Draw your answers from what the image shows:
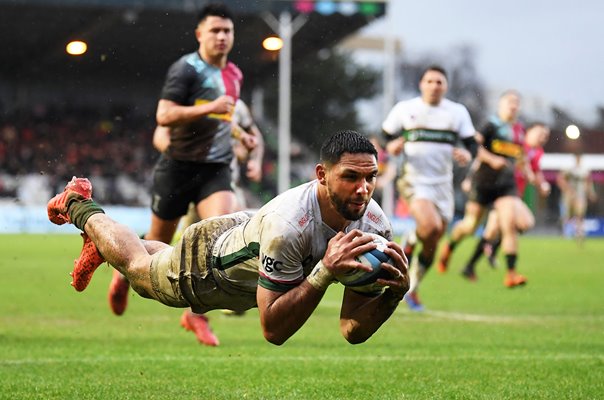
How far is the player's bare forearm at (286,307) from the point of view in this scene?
5.32m

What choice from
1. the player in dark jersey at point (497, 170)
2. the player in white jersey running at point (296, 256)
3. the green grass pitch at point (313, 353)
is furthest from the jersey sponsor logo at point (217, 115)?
the player in dark jersey at point (497, 170)

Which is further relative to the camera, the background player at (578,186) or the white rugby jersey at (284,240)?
the background player at (578,186)

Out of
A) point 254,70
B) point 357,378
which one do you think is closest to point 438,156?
point 357,378

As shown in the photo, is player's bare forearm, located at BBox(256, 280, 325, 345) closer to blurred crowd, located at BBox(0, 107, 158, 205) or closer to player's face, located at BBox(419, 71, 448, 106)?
player's face, located at BBox(419, 71, 448, 106)

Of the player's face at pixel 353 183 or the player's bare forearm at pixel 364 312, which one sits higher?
the player's face at pixel 353 183

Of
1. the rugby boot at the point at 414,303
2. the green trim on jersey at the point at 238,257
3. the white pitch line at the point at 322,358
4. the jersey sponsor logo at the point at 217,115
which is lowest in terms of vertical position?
the rugby boot at the point at 414,303

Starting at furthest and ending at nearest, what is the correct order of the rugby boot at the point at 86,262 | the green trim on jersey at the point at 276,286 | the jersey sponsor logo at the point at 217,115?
the jersey sponsor logo at the point at 217,115
the rugby boot at the point at 86,262
the green trim on jersey at the point at 276,286

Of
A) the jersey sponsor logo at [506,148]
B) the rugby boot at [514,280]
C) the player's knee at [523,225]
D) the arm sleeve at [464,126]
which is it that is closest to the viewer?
the arm sleeve at [464,126]

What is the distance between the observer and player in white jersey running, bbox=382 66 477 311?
1222 centimetres

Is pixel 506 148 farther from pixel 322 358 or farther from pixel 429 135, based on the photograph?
pixel 322 358

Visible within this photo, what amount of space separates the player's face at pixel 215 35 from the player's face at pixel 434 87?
11.7 feet

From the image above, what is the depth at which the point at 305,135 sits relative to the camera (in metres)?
49.2

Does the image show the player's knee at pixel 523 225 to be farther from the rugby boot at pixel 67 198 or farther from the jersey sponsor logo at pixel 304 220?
the jersey sponsor logo at pixel 304 220

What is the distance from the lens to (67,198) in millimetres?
6918
